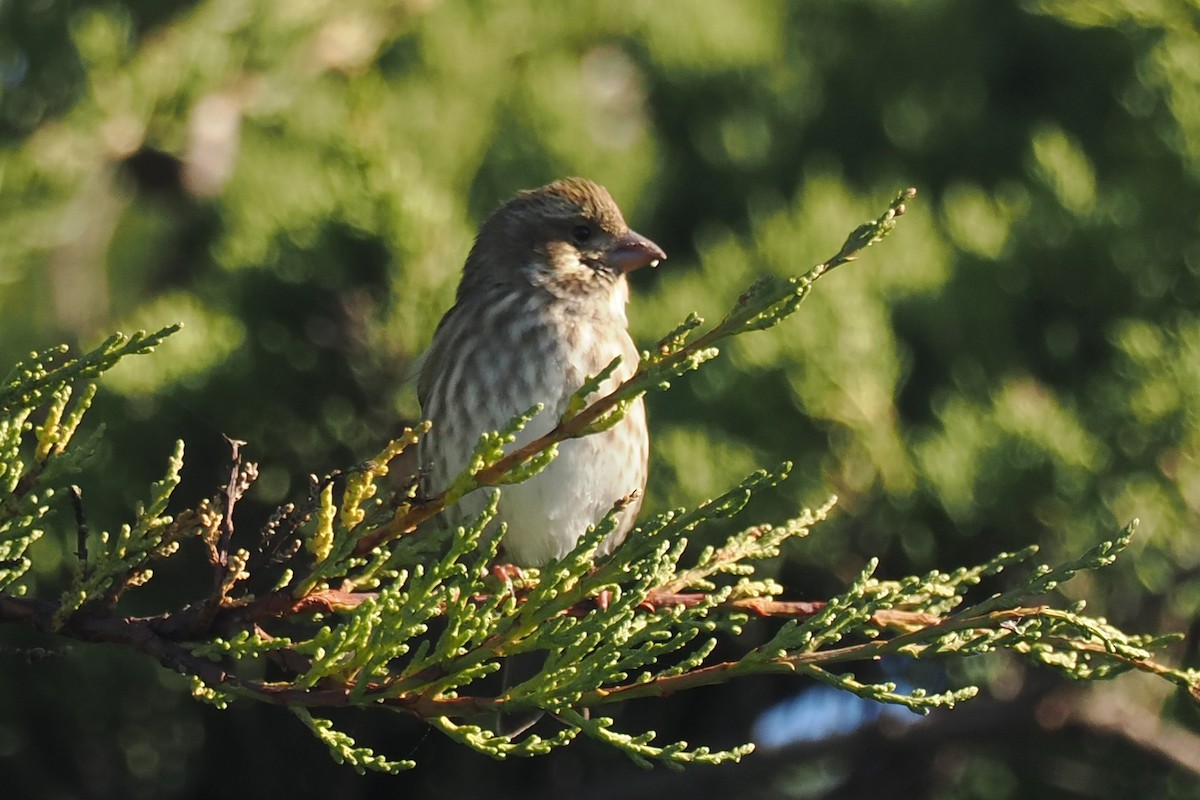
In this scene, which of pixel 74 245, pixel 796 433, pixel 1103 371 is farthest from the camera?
pixel 74 245

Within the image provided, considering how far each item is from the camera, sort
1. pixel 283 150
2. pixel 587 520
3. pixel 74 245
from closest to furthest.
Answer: pixel 587 520 < pixel 283 150 < pixel 74 245

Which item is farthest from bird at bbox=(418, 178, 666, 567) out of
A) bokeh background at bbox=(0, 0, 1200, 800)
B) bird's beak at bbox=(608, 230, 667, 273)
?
bokeh background at bbox=(0, 0, 1200, 800)

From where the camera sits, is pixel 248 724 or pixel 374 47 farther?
pixel 374 47

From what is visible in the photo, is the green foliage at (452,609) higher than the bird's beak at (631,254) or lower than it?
lower

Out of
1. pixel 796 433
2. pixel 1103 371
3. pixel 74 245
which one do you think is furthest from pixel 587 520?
pixel 74 245

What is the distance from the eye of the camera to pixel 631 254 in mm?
4586

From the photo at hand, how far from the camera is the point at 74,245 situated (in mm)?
6426

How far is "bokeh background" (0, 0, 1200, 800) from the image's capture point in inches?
180

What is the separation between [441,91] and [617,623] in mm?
→ 3828

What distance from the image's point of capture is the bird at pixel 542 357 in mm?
4184

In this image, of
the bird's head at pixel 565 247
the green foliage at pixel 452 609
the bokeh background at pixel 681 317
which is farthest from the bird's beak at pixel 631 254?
the green foliage at pixel 452 609

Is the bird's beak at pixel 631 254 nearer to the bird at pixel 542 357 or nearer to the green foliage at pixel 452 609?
the bird at pixel 542 357

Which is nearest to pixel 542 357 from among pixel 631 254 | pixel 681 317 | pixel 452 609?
pixel 631 254

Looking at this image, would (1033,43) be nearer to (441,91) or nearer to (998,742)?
(441,91)
